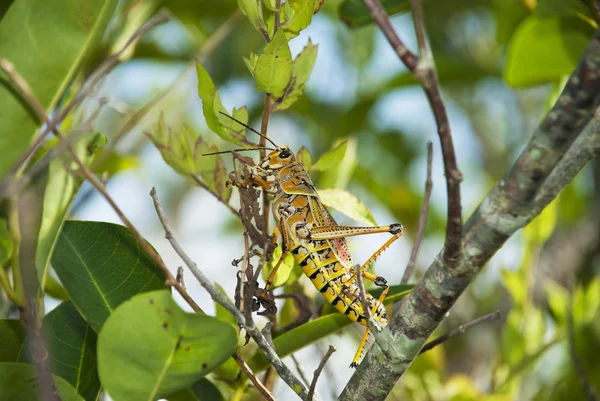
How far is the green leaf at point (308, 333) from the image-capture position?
1.01 m

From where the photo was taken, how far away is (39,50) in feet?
2.87

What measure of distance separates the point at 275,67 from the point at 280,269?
381 mm

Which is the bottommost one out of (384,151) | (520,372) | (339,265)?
(520,372)

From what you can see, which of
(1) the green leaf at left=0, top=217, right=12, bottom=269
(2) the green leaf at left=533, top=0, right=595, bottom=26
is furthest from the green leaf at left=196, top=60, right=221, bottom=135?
(2) the green leaf at left=533, top=0, right=595, bottom=26

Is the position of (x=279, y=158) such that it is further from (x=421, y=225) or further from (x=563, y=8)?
(x=563, y=8)

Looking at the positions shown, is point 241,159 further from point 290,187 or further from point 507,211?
point 507,211

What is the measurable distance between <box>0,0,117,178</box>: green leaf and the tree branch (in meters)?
0.58

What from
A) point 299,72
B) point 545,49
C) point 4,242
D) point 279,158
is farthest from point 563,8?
point 4,242

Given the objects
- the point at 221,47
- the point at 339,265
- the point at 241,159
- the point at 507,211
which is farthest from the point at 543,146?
the point at 221,47

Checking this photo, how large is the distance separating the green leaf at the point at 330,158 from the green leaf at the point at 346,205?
0.16 ft

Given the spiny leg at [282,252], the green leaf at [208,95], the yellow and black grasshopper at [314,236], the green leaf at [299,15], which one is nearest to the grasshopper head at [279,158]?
the yellow and black grasshopper at [314,236]

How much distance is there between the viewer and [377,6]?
1.80ft

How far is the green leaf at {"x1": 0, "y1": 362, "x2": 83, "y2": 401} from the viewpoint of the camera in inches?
32.6

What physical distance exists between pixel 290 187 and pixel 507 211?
31.1 inches
